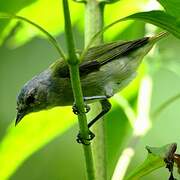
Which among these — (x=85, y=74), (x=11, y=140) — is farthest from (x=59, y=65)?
(x=11, y=140)

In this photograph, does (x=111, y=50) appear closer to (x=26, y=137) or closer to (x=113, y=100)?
(x=113, y=100)

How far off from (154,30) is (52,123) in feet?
2.39

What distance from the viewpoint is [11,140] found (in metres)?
3.03

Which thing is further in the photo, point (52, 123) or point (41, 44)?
point (41, 44)

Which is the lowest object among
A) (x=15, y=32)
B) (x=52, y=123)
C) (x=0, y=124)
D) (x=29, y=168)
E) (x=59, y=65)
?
(x=29, y=168)

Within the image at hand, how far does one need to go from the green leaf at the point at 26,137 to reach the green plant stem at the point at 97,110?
1.26 ft

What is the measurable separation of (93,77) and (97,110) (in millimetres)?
676

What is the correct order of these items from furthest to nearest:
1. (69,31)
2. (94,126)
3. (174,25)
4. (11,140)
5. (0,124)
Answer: (0,124), (11,140), (94,126), (174,25), (69,31)

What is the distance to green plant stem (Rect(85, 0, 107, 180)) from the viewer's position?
7.73 ft

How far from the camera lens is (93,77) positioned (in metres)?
3.40

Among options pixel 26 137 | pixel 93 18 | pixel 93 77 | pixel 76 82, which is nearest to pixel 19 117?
pixel 26 137

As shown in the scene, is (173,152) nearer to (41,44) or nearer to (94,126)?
(94,126)

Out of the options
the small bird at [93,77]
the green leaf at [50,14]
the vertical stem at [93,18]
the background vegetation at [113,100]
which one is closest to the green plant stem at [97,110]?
the vertical stem at [93,18]

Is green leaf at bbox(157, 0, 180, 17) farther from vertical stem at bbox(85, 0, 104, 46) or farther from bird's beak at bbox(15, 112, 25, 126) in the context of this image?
bird's beak at bbox(15, 112, 25, 126)
